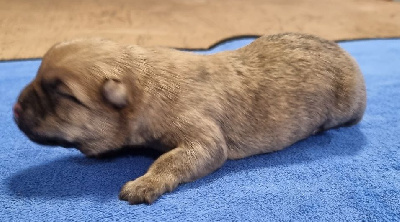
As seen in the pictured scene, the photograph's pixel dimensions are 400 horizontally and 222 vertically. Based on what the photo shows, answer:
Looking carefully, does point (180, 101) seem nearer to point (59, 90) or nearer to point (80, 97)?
point (80, 97)

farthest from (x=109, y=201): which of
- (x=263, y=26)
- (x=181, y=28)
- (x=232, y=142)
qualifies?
(x=263, y=26)

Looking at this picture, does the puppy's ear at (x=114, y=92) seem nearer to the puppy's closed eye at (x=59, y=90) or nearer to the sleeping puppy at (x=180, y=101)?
the sleeping puppy at (x=180, y=101)

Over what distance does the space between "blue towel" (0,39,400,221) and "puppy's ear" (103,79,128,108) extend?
527 mm

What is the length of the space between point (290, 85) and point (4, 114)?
2.37m

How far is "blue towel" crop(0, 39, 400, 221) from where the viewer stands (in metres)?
2.02

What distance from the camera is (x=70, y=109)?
2070 mm

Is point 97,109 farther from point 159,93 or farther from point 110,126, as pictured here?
point 159,93

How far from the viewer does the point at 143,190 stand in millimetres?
2066

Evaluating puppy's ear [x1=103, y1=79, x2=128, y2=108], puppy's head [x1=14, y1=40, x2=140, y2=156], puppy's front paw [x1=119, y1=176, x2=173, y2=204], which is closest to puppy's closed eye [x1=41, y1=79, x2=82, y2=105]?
puppy's head [x1=14, y1=40, x2=140, y2=156]

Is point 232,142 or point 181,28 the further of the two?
point 181,28

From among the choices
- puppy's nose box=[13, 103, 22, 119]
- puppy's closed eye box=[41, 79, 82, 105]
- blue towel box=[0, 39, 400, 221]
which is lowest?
blue towel box=[0, 39, 400, 221]

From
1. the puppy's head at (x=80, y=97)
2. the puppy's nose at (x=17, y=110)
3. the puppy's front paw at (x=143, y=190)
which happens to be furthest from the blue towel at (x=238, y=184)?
the puppy's nose at (x=17, y=110)

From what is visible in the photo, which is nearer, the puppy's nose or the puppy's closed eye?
the puppy's closed eye

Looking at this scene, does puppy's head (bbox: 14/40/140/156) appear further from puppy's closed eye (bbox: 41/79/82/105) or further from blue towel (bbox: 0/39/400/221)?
blue towel (bbox: 0/39/400/221)
